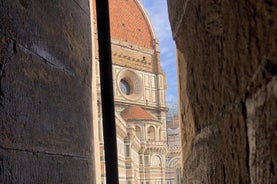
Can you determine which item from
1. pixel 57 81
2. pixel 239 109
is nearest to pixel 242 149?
pixel 239 109

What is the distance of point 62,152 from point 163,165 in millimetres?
23603

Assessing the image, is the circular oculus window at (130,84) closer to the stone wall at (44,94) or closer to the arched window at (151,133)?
the arched window at (151,133)

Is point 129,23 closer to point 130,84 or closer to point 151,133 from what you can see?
point 130,84

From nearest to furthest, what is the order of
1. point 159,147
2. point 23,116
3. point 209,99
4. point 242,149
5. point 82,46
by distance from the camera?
point 242,149, point 209,99, point 23,116, point 82,46, point 159,147

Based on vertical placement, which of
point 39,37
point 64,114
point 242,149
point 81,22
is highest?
point 81,22

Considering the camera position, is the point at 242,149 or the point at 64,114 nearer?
the point at 242,149

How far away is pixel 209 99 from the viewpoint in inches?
21.0

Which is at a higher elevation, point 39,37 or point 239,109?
point 39,37

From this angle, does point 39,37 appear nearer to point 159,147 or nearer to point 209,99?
point 209,99

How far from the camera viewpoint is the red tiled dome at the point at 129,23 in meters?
26.0

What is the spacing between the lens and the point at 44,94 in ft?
2.52

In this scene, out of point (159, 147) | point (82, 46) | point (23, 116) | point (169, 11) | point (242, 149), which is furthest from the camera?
point (159, 147)

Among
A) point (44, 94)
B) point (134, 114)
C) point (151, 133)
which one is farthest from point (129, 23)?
point (44, 94)

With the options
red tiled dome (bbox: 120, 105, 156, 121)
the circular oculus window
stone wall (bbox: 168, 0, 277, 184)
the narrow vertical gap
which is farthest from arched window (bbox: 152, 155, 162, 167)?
stone wall (bbox: 168, 0, 277, 184)
